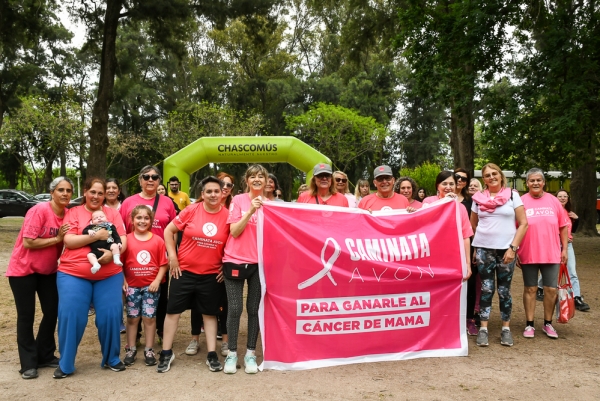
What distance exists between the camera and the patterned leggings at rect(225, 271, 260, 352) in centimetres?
478

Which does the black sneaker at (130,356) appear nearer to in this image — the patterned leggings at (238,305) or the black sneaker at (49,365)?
the black sneaker at (49,365)

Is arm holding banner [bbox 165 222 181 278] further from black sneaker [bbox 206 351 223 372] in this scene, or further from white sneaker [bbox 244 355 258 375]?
white sneaker [bbox 244 355 258 375]

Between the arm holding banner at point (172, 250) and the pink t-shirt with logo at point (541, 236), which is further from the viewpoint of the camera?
the pink t-shirt with logo at point (541, 236)

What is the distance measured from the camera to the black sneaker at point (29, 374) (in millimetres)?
4578

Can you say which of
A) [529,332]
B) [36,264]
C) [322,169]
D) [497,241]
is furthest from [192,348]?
[529,332]

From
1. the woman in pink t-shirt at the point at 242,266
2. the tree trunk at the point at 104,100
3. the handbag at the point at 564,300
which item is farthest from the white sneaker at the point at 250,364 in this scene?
the tree trunk at the point at 104,100


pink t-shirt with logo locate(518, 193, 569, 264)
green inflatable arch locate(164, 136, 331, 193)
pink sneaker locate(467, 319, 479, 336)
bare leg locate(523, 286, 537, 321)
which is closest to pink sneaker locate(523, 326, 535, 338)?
bare leg locate(523, 286, 537, 321)

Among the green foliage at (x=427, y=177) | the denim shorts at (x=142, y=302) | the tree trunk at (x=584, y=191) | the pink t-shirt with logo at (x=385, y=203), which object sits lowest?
the denim shorts at (x=142, y=302)

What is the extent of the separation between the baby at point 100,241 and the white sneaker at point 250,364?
4.51ft

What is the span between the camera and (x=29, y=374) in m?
4.58

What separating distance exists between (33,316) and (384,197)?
3.53m

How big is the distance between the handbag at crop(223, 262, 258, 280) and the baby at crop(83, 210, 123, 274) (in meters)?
0.91

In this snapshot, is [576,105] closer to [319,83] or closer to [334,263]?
[334,263]

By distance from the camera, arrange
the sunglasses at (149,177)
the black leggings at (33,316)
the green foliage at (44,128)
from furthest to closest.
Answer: the green foliage at (44,128)
the sunglasses at (149,177)
the black leggings at (33,316)
